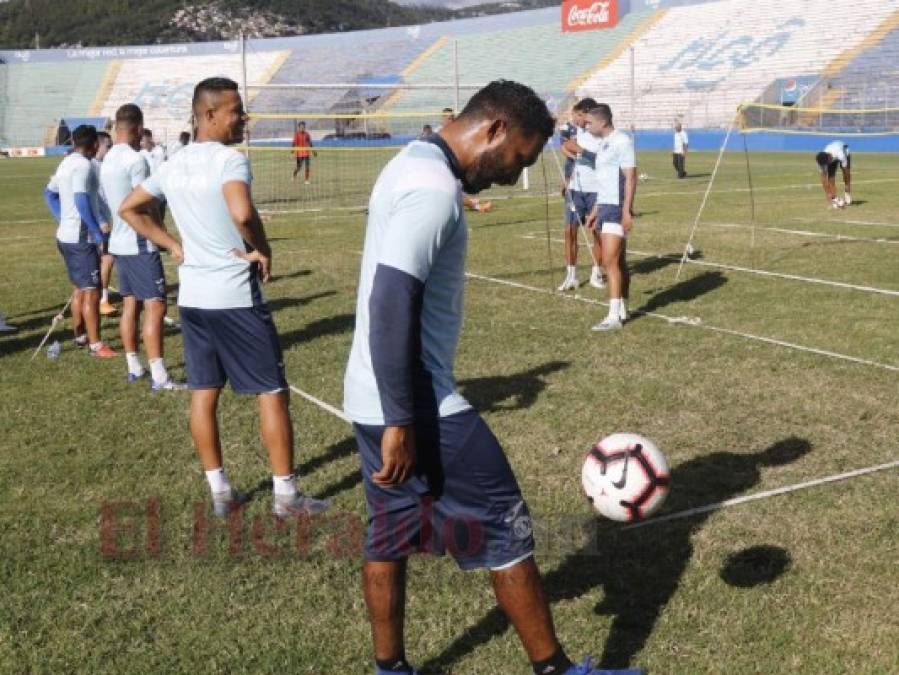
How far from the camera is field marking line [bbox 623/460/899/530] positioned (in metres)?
5.14

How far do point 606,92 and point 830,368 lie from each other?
161ft

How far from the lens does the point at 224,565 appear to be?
4809mm

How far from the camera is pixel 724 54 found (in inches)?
2067

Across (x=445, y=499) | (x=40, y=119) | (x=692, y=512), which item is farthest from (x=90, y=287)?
(x=40, y=119)

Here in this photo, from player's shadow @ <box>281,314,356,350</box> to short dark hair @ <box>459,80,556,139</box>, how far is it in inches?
260

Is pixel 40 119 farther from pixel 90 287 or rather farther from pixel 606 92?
pixel 90 287

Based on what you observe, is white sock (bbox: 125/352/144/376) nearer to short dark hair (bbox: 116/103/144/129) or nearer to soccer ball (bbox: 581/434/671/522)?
short dark hair (bbox: 116/103/144/129)

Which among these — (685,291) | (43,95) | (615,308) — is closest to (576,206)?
(685,291)

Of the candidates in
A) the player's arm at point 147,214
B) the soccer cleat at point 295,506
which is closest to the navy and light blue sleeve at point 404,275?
the soccer cleat at point 295,506

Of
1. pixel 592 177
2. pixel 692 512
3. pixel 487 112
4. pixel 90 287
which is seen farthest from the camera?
pixel 592 177

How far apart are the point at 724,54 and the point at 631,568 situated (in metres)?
52.3

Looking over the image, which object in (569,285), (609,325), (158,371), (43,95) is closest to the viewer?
(158,371)

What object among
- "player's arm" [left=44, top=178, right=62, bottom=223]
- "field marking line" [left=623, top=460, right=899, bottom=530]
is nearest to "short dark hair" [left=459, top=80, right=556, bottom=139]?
"field marking line" [left=623, top=460, right=899, bottom=530]

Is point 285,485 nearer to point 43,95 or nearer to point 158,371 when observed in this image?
point 158,371
